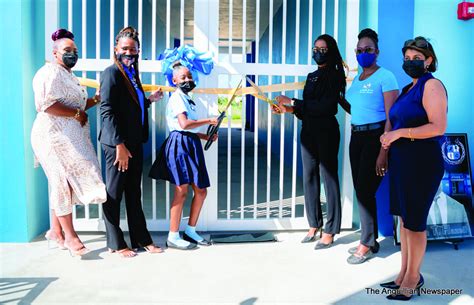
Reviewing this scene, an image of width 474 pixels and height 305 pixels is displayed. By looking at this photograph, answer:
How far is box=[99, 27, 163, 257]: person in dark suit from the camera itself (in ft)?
10.8

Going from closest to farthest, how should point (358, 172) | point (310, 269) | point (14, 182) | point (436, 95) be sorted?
point (436, 95) → point (310, 269) → point (358, 172) → point (14, 182)

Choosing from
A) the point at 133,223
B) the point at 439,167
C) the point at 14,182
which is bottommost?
the point at 133,223

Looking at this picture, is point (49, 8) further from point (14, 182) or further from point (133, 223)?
point (133, 223)

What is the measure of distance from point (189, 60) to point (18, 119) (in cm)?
156

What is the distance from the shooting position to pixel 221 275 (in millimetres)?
3084

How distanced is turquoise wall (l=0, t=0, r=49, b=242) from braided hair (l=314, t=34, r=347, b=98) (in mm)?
2524

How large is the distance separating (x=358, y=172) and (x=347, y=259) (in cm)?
71

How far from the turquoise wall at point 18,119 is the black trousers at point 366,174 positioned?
2817mm

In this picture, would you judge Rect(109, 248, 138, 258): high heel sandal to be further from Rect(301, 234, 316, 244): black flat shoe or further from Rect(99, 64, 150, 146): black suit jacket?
Rect(301, 234, 316, 244): black flat shoe

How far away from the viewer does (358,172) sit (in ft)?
11.3

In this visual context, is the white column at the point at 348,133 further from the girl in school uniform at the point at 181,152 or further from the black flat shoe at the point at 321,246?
the girl in school uniform at the point at 181,152

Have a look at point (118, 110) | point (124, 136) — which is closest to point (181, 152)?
point (124, 136)

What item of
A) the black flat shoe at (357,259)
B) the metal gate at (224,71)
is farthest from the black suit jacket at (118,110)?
the black flat shoe at (357,259)

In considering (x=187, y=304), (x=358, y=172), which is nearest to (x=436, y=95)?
(x=358, y=172)
